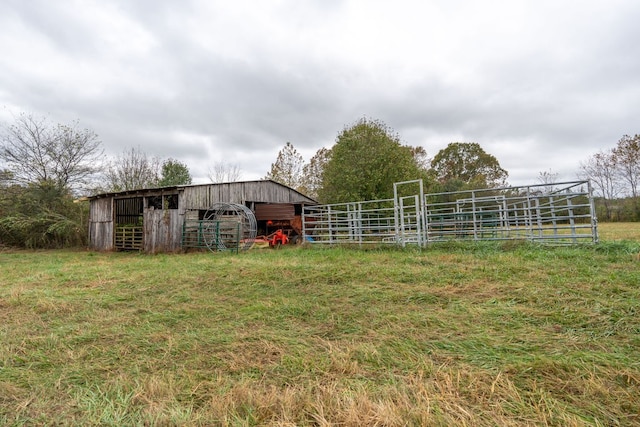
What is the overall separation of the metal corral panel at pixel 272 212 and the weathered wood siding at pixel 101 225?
23.0 ft

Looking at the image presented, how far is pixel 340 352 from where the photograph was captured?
7.89 feet

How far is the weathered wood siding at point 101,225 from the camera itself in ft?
50.3

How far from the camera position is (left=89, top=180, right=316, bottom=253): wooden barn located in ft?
44.3

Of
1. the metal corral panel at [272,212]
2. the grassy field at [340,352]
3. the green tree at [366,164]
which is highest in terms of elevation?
the green tree at [366,164]

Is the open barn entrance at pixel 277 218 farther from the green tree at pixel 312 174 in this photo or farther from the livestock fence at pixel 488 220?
the green tree at pixel 312 174

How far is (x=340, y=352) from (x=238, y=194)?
13964 millimetres

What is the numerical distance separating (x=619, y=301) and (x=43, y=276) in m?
9.52

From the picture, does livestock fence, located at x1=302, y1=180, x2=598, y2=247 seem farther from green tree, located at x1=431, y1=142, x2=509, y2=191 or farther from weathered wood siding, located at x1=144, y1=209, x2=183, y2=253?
green tree, located at x1=431, y1=142, x2=509, y2=191

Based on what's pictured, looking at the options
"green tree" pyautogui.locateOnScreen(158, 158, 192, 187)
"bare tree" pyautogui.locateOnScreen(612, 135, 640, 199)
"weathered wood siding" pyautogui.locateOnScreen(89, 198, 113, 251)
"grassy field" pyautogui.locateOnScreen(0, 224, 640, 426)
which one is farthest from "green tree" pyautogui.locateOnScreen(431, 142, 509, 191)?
"grassy field" pyautogui.locateOnScreen(0, 224, 640, 426)

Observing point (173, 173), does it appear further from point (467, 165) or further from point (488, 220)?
point (467, 165)

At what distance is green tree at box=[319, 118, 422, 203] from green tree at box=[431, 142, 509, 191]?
17.8 meters

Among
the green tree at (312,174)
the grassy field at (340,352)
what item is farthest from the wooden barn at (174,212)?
the green tree at (312,174)

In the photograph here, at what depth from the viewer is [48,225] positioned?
17.0 metres

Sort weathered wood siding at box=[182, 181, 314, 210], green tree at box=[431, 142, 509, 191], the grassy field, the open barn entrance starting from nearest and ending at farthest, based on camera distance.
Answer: the grassy field → weathered wood siding at box=[182, 181, 314, 210] → the open barn entrance → green tree at box=[431, 142, 509, 191]
